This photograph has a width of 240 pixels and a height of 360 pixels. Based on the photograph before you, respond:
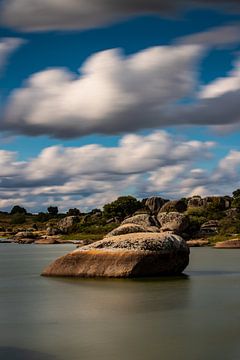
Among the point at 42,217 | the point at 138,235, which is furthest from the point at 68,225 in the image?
the point at 138,235

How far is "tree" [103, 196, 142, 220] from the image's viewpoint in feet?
367

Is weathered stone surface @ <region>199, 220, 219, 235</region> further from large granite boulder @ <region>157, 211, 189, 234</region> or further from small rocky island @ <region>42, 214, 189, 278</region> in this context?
small rocky island @ <region>42, 214, 189, 278</region>

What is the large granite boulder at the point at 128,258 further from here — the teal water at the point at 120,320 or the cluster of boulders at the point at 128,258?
the teal water at the point at 120,320

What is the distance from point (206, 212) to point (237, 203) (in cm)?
590

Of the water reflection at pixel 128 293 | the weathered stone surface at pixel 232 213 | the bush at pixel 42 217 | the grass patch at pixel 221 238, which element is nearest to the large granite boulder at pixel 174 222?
the grass patch at pixel 221 238

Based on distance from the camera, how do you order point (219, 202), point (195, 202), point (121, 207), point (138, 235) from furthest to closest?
point (195, 202) < point (121, 207) < point (219, 202) < point (138, 235)

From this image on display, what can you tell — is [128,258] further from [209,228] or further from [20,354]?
[209,228]

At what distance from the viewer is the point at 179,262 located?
76.6 feet

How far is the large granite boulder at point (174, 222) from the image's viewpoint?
7519cm

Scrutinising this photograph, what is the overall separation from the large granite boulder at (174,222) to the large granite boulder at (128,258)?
169 feet

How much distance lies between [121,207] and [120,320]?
99978 mm

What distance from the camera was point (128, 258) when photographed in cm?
2198

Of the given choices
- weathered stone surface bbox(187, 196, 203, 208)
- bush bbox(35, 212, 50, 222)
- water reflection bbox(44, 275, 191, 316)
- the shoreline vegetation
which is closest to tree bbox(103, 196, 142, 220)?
the shoreline vegetation

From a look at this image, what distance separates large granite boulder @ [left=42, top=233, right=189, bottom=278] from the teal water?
110 centimetres
